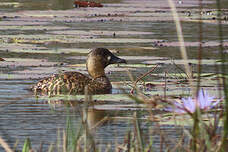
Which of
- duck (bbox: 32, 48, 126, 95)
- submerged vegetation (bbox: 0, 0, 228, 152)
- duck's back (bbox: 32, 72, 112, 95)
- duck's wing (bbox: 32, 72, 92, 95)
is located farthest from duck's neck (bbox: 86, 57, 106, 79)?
duck's wing (bbox: 32, 72, 92, 95)

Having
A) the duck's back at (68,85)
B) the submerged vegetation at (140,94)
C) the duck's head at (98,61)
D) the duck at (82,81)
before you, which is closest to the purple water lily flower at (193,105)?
the submerged vegetation at (140,94)

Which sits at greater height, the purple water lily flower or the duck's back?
the purple water lily flower

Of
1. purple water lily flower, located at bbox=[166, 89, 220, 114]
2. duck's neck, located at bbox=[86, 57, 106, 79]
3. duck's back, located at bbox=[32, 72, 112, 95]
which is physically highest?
purple water lily flower, located at bbox=[166, 89, 220, 114]

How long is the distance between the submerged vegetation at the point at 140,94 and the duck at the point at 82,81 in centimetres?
22

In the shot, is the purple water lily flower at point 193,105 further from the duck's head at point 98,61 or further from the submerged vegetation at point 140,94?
the duck's head at point 98,61

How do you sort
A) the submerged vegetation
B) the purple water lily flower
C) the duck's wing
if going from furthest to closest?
the duck's wing, the submerged vegetation, the purple water lily flower

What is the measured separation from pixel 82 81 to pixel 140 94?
5.06 metres

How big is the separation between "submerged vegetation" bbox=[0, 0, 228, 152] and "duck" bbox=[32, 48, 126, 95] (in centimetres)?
22

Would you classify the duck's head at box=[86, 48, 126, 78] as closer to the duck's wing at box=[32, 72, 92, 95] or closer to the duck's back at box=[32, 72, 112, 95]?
the duck's back at box=[32, 72, 112, 95]

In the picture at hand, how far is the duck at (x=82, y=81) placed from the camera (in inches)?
327

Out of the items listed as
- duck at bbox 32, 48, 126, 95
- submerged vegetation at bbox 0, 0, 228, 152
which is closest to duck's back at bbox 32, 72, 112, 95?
duck at bbox 32, 48, 126, 95

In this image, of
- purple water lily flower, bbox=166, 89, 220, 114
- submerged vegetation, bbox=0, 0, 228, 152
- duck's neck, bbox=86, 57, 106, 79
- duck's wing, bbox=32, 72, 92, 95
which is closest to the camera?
purple water lily flower, bbox=166, 89, 220, 114

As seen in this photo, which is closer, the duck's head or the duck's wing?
the duck's wing

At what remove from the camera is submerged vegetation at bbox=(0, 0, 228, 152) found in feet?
10.6
